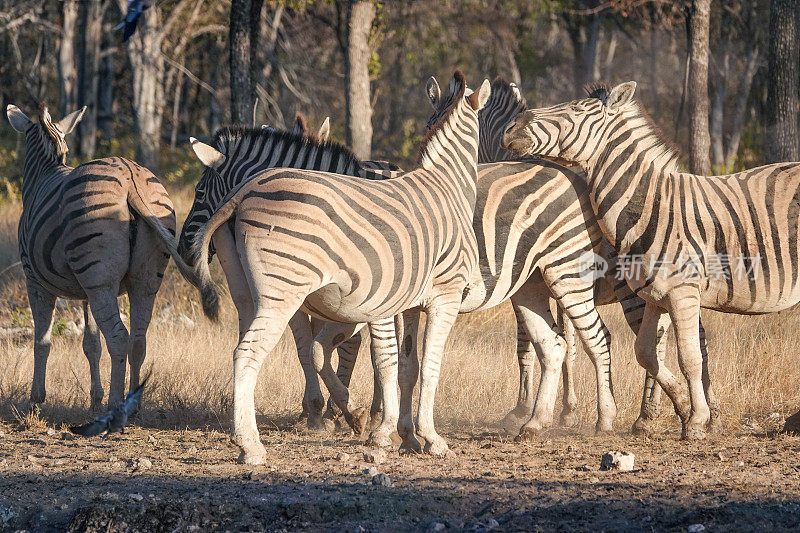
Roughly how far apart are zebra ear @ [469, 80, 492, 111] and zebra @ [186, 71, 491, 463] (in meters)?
0.40

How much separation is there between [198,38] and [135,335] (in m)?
20.4

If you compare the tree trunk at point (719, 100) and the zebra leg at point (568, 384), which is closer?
the zebra leg at point (568, 384)

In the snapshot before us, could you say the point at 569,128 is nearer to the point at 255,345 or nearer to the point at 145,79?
the point at 255,345

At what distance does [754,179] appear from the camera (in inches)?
236

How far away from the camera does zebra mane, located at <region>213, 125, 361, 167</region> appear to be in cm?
598

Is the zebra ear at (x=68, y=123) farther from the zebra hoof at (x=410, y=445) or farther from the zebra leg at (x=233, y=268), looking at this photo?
the zebra hoof at (x=410, y=445)

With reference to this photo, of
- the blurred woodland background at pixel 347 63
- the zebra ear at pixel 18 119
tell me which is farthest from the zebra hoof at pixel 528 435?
the blurred woodland background at pixel 347 63

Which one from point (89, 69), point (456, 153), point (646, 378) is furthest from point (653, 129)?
point (89, 69)

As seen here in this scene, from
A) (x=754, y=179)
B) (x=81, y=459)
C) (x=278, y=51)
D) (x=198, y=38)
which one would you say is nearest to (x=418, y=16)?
(x=278, y=51)

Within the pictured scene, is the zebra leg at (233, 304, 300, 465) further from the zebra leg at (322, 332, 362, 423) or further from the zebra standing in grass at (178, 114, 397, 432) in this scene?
the zebra leg at (322, 332, 362, 423)

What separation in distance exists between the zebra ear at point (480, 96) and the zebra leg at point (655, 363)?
6.06ft

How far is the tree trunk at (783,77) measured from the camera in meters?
8.78

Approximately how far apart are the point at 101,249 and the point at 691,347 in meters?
4.01

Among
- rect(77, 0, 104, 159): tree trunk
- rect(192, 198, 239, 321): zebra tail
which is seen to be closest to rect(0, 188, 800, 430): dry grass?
rect(192, 198, 239, 321): zebra tail
